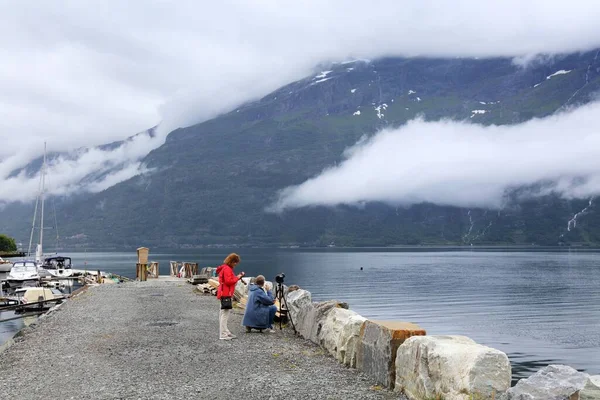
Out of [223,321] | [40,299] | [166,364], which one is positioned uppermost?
[223,321]

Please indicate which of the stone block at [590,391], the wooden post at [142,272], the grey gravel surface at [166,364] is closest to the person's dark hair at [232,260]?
the grey gravel surface at [166,364]

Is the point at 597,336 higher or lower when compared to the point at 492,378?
lower

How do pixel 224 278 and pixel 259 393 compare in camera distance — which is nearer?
pixel 259 393

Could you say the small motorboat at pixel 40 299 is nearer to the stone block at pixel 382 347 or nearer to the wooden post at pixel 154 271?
the wooden post at pixel 154 271

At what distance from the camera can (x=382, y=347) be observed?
38.0ft

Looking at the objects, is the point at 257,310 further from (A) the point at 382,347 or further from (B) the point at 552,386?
(B) the point at 552,386

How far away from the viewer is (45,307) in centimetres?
4097

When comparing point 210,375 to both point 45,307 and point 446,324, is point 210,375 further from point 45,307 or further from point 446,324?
point 446,324

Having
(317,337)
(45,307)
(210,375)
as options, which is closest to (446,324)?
(45,307)

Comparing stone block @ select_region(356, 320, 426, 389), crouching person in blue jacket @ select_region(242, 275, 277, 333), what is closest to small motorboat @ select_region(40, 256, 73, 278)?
crouching person in blue jacket @ select_region(242, 275, 277, 333)

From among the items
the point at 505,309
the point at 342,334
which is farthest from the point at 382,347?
the point at 505,309

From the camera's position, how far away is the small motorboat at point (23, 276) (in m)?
59.7

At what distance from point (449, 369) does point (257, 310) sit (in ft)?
31.0

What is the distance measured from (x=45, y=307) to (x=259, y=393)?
34456mm
